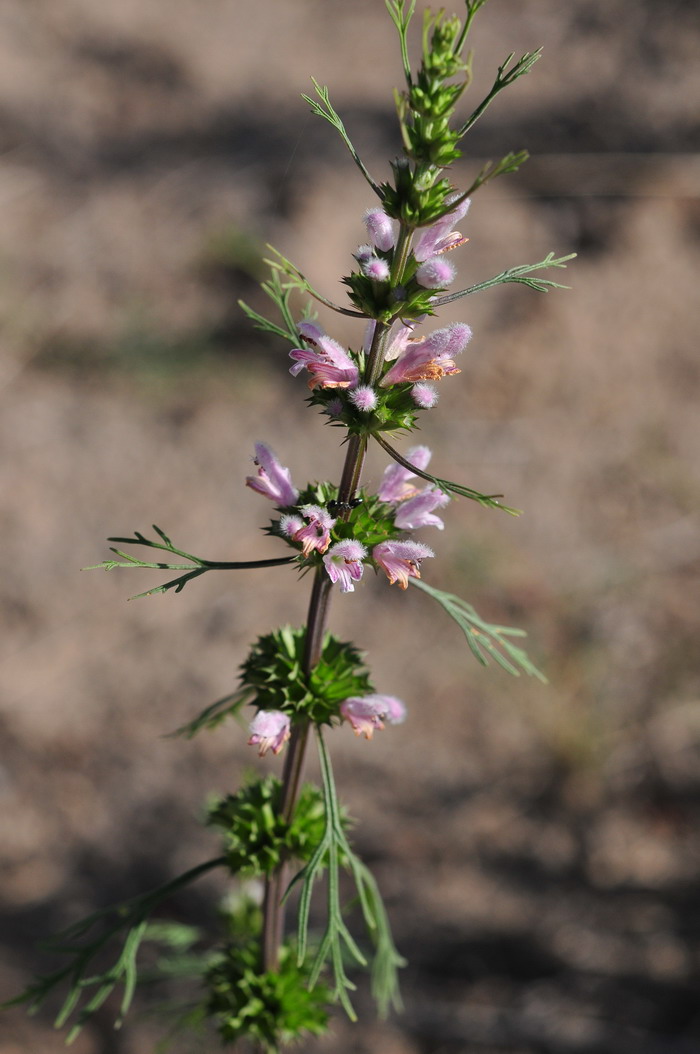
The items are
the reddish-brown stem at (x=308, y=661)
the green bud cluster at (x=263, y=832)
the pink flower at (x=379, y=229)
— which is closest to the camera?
the pink flower at (x=379, y=229)

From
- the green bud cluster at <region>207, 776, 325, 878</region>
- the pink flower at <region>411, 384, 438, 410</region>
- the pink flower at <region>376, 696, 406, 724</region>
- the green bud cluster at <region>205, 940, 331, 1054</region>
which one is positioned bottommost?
the green bud cluster at <region>205, 940, 331, 1054</region>

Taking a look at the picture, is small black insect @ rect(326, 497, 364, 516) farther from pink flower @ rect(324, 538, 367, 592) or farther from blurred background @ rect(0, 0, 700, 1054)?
blurred background @ rect(0, 0, 700, 1054)

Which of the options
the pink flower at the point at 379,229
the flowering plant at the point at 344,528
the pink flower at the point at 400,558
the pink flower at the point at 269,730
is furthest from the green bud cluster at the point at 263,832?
the pink flower at the point at 379,229

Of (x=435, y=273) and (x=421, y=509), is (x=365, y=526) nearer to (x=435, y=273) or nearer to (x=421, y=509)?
(x=421, y=509)

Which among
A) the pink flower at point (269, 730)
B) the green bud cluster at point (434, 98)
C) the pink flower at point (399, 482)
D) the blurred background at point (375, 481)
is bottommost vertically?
the pink flower at point (269, 730)

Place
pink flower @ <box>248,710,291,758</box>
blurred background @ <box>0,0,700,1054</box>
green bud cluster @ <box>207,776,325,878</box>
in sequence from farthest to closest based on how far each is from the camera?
blurred background @ <box>0,0,700,1054</box>, green bud cluster @ <box>207,776,325,878</box>, pink flower @ <box>248,710,291,758</box>

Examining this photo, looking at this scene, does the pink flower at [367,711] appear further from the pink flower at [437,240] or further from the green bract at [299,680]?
the pink flower at [437,240]

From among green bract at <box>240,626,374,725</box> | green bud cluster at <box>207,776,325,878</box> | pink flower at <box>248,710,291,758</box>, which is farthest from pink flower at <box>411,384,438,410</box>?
green bud cluster at <box>207,776,325,878</box>
